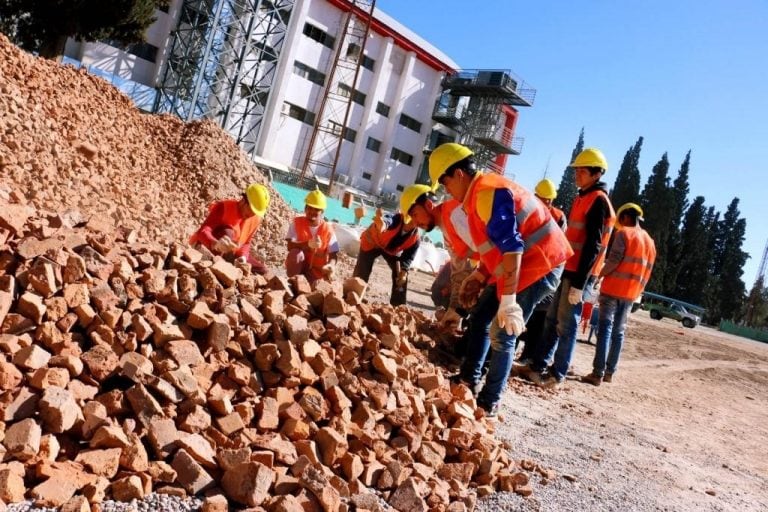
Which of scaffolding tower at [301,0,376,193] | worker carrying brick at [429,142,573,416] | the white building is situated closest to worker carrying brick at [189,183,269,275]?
worker carrying brick at [429,142,573,416]

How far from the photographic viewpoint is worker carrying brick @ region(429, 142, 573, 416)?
331 cm

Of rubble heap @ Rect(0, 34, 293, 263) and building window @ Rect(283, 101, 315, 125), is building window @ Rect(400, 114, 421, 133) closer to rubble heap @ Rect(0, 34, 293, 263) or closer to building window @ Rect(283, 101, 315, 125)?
building window @ Rect(283, 101, 315, 125)

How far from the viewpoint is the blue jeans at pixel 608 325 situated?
5695 millimetres

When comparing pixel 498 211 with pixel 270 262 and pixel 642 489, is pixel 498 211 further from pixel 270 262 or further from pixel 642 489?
pixel 270 262

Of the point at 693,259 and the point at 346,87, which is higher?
the point at 346,87

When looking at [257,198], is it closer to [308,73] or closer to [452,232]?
[452,232]

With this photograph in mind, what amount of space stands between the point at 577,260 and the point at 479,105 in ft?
96.3

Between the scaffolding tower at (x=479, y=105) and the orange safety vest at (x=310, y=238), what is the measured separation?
2723 centimetres

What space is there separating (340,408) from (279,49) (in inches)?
912

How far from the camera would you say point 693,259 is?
129 feet

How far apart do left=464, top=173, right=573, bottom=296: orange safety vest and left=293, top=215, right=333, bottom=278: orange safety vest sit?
8.35ft

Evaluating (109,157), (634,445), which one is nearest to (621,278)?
(634,445)

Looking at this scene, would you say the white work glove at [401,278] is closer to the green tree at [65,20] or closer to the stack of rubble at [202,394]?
the stack of rubble at [202,394]

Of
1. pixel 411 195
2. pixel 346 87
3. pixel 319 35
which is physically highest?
pixel 319 35
